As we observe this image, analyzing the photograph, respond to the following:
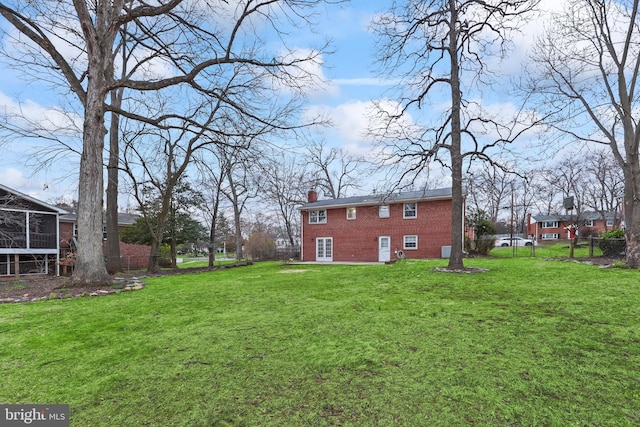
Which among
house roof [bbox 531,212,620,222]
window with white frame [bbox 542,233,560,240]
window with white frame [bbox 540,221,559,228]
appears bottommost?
window with white frame [bbox 542,233,560,240]

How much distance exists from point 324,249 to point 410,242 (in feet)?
21.8

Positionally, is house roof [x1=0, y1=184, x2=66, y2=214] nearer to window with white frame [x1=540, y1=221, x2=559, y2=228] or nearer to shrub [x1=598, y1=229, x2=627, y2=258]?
shrub [x1=598, y1=229, x2=627, y2=258]

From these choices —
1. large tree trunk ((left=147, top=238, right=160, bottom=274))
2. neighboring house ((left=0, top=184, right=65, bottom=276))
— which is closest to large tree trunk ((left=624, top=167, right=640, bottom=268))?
A: large tree trunk ((left=147, top=238, right=160, bottom=274))

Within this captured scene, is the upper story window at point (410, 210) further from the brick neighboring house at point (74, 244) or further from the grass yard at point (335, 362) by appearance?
the brick neighboring house at point (74, 244)

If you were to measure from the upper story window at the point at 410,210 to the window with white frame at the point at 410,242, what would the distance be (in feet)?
4.51

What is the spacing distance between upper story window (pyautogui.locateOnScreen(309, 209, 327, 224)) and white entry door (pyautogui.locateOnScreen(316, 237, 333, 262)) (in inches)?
52.4

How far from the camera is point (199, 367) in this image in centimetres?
296

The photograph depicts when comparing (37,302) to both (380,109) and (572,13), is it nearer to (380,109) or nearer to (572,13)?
(380,109)

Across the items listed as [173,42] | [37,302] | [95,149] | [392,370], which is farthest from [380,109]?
[37,302]

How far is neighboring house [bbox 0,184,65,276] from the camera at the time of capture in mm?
17078

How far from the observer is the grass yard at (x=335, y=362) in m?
2.21

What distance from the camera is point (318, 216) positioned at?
24.5m

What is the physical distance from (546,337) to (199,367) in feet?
12.4

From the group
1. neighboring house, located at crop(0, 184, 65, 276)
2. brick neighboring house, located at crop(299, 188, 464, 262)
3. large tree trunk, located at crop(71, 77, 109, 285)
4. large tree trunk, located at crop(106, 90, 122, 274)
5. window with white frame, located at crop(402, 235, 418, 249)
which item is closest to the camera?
large tree trunk, located at crop(71, 77, 109, 285)
